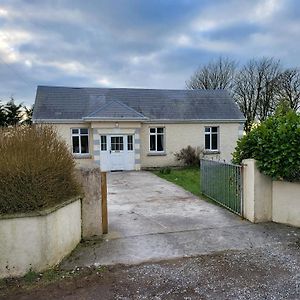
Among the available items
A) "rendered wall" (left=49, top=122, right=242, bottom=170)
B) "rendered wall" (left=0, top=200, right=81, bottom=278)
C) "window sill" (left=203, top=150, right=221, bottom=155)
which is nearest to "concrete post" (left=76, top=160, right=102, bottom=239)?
"rendered wall" (left=0, top=200, right=81, bottom=278)

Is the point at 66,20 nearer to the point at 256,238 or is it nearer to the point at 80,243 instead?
the point at 80,243

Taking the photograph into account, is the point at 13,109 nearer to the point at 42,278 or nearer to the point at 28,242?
the point at 28,242

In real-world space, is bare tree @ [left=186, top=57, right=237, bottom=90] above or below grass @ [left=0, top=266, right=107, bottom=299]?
above

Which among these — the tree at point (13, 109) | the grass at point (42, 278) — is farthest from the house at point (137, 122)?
the grass at point (42, 278)

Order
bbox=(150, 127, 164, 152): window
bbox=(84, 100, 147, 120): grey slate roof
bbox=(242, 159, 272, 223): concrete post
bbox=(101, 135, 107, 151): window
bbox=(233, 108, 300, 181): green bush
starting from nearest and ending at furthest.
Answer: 1. bbox=(233, 108, 300, 181): green bush
2. bbox=(242, 159, 272, 223): concrete post
3. bbox=(84, 100, 147, 120): grey slate roof
4. bbox=(101, 135, 107, 151): window
5. bbox=(150, 127, 164, 152): window

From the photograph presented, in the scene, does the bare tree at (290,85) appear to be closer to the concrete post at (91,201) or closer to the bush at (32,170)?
the concrete post at (91,201)

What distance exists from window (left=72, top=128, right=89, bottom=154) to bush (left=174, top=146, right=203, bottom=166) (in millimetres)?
5651

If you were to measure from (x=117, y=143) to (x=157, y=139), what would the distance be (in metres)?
2.71

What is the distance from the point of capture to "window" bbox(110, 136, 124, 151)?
18000 mm

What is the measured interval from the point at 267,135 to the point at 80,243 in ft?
14.8

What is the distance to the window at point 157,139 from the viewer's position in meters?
19.1

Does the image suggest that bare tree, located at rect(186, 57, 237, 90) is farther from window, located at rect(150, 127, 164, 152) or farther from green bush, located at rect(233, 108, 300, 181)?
green bush, located at rect(233, 108, 300, 181)

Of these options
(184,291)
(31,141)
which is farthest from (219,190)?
(31,141)

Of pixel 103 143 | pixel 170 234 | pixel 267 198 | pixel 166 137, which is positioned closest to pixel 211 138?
pixel 166 137
